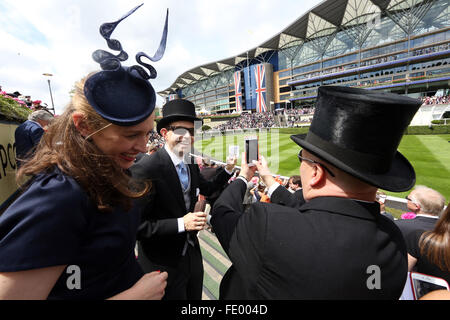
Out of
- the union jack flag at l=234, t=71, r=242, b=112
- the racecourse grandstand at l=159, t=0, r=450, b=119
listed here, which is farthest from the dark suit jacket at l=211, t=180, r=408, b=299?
the union jack flag at l=234, t=71, r=242, b=112

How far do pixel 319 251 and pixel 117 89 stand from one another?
1359mm

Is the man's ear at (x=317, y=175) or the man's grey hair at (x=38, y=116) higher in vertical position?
the man's grey hair at (x=38, y=116)

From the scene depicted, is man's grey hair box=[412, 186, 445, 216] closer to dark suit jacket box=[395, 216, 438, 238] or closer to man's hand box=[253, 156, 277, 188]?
dark suit jacket box=[395, 216, 438, 238]

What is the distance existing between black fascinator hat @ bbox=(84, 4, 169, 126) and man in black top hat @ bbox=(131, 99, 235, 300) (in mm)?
1063

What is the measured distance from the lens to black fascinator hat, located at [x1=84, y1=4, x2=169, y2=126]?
1067mm

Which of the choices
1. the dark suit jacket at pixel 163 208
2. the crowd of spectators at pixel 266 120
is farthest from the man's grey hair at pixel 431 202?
the crowd of spectators at pixel 266 120

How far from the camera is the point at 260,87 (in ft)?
219

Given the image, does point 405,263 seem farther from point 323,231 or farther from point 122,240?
point 122,240

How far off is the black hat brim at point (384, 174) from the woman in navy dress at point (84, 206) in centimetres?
105

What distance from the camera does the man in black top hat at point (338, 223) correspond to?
1030 mm

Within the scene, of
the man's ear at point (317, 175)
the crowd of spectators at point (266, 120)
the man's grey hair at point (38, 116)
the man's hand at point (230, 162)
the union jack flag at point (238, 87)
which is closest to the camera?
the man's ear at point (317, 175)

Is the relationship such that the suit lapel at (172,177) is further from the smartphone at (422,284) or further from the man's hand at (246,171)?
the smartphone at (422,284)

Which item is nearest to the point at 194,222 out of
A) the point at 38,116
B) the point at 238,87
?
the point at 38,116

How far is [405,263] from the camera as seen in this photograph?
1.24m
